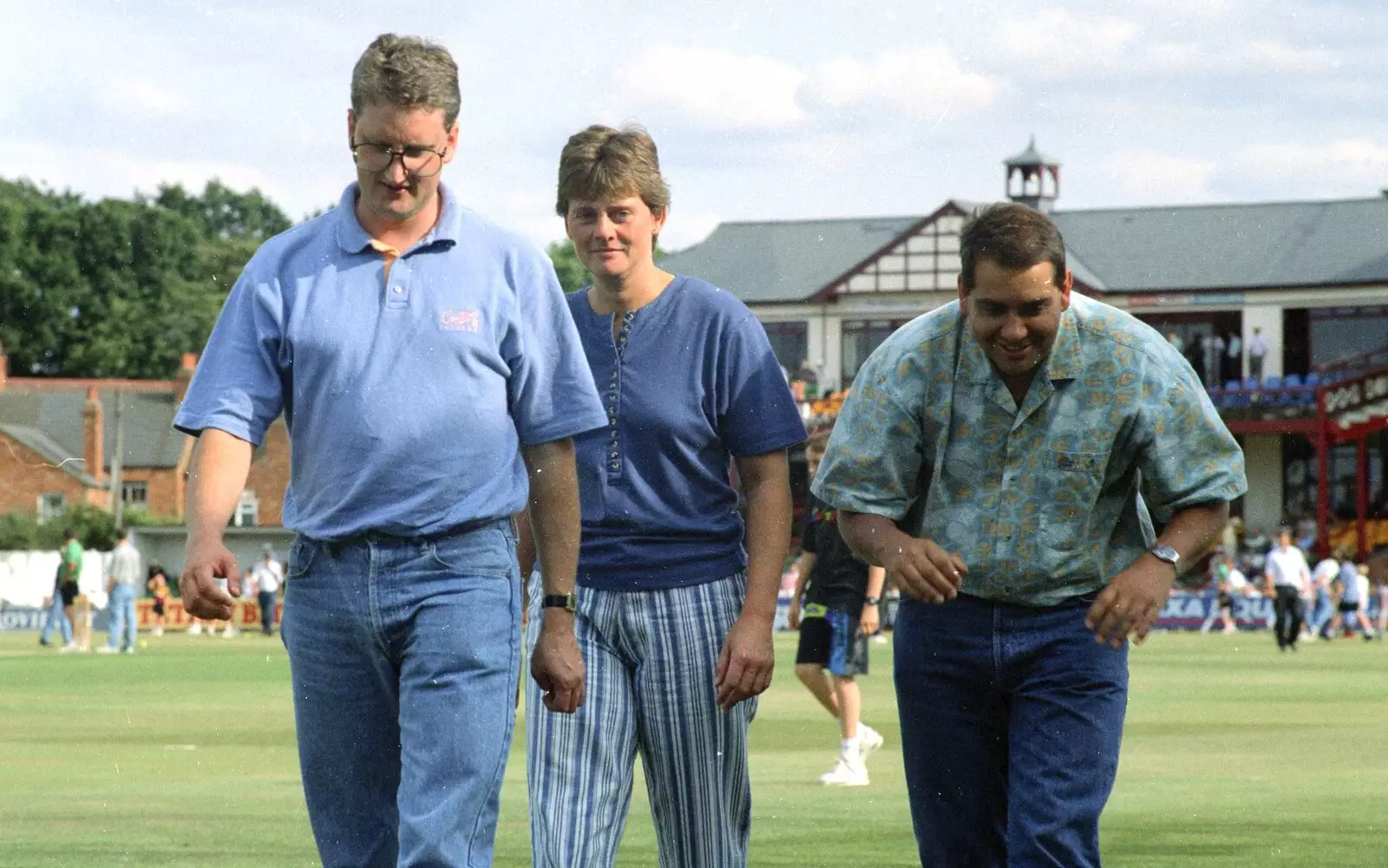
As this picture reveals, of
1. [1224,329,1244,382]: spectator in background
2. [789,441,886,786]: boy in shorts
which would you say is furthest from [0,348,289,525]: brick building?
[789,441,886,786]: boy in shorts

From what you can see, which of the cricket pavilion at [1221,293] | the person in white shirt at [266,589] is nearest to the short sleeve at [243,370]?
the person in white shirt at [266,589]

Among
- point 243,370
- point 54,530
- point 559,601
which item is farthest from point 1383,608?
point 54,530

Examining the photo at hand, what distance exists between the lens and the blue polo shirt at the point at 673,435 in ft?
18.4

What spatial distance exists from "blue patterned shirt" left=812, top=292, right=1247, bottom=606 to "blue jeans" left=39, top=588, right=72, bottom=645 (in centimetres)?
3354

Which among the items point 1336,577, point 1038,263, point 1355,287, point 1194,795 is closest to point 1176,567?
point 1038,263

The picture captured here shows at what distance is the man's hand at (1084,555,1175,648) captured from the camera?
5.04m

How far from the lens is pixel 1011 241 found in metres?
4.93

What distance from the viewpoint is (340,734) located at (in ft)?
15.4

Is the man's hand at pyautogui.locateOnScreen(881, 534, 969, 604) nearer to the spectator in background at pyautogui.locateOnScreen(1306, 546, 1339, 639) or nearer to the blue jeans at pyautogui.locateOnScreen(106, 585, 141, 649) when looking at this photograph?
the blue jeans at pyautogui.locateOnScreen(106, 585, 141, 649)

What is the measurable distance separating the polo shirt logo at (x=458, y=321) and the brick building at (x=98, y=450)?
273 feet

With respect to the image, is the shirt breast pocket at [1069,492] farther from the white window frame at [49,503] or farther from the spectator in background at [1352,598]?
the white window frame at [49,503]

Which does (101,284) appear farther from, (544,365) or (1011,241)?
(1011,241)

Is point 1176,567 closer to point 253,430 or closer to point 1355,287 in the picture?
point 253,430

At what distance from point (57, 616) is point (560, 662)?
39.3 m
